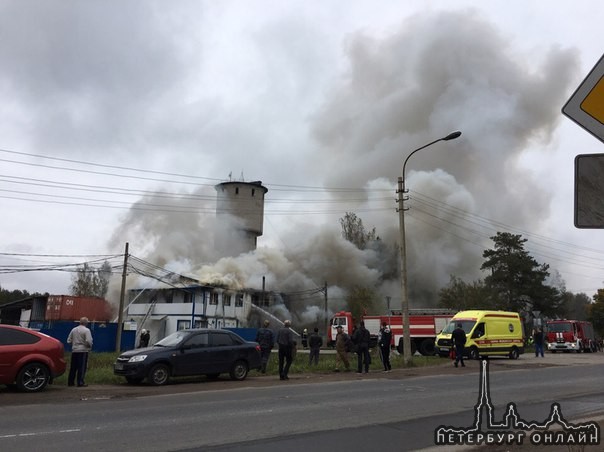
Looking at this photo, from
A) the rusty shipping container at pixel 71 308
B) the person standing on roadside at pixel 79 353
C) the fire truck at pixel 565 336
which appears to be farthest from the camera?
the rusty shipping container at pixel 71 308

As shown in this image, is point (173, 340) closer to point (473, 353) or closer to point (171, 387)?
point (171, 387)

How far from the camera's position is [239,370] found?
1372 centimetres

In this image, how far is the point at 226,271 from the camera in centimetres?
4803

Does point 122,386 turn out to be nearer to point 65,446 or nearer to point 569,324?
point 65,446

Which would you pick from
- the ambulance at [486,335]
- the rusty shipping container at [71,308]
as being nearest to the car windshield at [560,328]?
the ambulance at [486,335]

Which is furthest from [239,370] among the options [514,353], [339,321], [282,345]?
[339,321]

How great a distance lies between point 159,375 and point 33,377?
275cm

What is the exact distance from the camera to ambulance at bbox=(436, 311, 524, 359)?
2236 cm

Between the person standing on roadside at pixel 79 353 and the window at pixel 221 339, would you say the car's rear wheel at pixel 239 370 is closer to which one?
the window at pixel 221 339

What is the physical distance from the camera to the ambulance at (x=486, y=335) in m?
22.4

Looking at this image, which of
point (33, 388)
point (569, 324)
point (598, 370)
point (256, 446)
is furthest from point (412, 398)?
point (569, 324)

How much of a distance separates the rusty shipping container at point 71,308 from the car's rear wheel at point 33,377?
1326 inches

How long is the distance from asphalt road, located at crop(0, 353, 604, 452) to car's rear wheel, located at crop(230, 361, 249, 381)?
40cm

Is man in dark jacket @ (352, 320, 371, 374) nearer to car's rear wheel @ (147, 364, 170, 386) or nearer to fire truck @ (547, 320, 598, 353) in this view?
car's rear wheel @ (147, 364, 170, 386)
